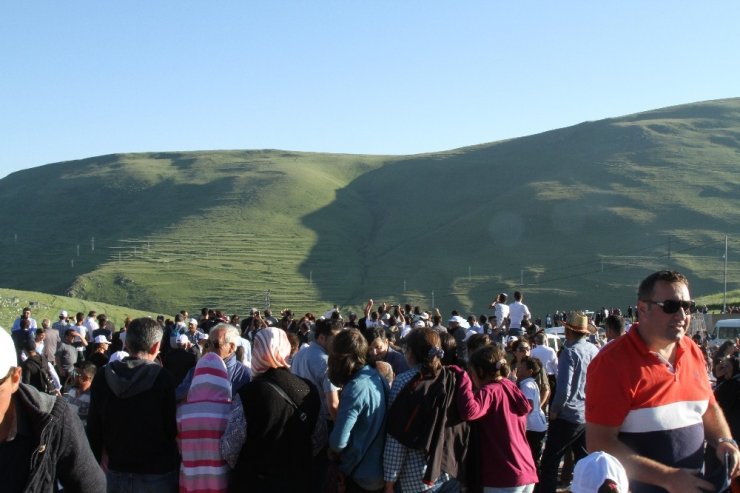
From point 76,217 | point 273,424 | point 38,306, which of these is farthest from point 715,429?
point 76,217

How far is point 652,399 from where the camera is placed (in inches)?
154

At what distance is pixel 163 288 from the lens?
83.9 m

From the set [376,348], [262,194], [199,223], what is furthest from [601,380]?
[262,194]

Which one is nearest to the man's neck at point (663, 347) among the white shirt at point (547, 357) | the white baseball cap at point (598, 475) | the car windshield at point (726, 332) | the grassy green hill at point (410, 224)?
the white baseball cap at point (598, 475)

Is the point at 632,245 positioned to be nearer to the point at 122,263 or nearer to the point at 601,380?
the point at 122,263

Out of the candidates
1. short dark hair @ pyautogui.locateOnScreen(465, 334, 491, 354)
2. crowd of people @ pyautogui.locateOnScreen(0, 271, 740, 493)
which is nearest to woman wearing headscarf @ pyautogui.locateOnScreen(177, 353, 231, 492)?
crowd of people @ pyautogui.locateOnScreen(0, 271, 740, 493)

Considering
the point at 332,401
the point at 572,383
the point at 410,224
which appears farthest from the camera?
the point at 410,224

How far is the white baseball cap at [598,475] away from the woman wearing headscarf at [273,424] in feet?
7.36

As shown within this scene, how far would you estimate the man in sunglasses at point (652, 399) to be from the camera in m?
3.88

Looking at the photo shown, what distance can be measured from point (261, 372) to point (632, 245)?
279 feet

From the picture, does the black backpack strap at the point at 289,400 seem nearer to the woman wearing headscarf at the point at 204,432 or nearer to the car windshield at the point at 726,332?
the woman wearing headscarf at the point at 204,432

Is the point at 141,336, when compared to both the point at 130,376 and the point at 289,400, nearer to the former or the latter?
the point at 130,376

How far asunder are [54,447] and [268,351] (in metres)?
2.28

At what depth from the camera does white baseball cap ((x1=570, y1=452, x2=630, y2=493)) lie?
11.2 feet
